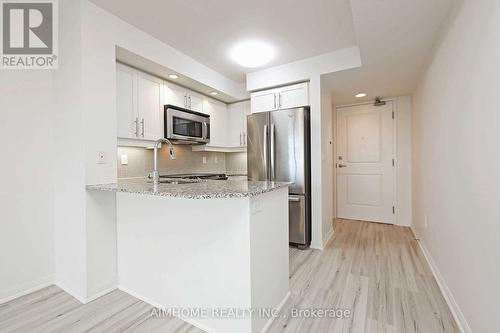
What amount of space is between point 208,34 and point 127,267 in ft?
7.58

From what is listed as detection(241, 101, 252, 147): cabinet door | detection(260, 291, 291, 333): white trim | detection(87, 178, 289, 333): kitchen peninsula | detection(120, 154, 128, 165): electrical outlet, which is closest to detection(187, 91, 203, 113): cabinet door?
detection(241, 101, 252, 147): cabinet door

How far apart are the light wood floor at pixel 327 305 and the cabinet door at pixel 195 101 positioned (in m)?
A: 2.36

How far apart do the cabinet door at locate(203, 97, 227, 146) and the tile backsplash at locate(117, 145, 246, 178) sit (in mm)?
415

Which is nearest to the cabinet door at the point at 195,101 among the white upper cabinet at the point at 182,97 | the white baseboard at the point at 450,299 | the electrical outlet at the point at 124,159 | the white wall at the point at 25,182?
the white upper cabinet at the point at 182,97

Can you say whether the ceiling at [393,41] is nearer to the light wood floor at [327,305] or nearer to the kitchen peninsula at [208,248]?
the kitchen peninsula at [208,248]

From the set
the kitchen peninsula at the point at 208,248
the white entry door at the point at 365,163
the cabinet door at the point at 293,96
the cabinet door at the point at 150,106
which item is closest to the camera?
the kitchen peninsula at the point at 208,248

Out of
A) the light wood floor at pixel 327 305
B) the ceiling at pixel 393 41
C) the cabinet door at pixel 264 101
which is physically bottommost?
the light wood floor at pixel 327 305

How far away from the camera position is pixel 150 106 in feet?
8.79

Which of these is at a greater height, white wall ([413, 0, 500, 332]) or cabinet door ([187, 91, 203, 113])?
cabinet door ([187, 91, 203, 113])

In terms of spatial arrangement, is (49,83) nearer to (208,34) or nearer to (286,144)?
(208,34)

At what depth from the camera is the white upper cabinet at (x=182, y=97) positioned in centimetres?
292

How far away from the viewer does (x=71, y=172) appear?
1.92m

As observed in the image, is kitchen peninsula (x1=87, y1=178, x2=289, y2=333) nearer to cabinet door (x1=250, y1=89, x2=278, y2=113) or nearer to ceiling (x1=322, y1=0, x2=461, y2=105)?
ceiling (x1=322, y1=0, x2=461, y2=105)

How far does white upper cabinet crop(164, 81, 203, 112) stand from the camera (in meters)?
2.92
